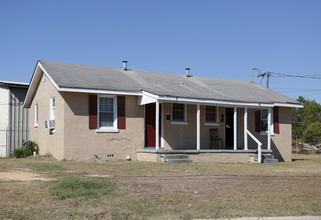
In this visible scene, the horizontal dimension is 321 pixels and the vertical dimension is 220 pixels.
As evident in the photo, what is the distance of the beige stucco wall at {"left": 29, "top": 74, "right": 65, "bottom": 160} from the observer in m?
15.8

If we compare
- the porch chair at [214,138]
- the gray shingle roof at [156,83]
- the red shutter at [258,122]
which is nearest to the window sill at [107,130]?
the gray shingle roof at [156,83]

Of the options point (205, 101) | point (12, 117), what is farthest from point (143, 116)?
point (12, 117)

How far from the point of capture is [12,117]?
2145 centimetres

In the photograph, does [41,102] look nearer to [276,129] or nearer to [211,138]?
[211,138]

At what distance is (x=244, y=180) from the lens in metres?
10.3

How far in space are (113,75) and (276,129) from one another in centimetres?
877

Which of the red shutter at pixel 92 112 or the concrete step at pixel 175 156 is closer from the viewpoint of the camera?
the concrete step at pixel 175 156

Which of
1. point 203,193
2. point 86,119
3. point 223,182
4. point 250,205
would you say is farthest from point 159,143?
point 250,205

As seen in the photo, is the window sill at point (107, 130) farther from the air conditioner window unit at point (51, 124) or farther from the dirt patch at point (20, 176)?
the dirt patch at point (20, 176)

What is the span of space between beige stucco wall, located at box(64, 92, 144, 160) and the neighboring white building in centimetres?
718

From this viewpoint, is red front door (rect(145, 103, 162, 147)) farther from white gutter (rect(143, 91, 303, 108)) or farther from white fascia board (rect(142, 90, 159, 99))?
white gutter (rect(143, 91, 303, 108))

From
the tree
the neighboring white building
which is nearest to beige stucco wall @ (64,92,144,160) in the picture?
the neighboring white building

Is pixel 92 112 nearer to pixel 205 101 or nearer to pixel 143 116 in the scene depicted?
pixel 143 116

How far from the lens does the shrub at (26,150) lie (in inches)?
749
